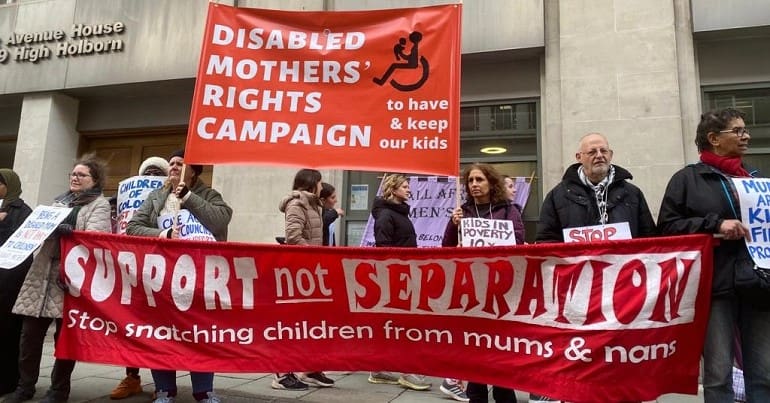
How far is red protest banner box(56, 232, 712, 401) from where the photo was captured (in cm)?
302

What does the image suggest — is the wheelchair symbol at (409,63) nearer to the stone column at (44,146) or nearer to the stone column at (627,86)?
the stone column at (627,86)

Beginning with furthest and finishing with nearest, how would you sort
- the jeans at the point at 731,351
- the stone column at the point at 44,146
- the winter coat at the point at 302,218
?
the stone column at the point at 44,146 < the winter coat at the point at 302,218 < the jeans at the point at 731,351

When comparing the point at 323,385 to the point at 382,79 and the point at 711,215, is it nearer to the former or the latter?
A: the point at 382,79

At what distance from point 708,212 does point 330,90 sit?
257 centimetres

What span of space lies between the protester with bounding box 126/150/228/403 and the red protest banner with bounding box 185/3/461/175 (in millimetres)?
414

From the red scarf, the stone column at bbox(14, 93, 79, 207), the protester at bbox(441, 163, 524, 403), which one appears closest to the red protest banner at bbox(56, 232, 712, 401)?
the red scarf

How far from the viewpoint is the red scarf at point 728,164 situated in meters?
3.20

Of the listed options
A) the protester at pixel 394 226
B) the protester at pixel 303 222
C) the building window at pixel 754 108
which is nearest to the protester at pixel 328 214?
the protester at pixel 303 222

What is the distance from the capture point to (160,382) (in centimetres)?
404

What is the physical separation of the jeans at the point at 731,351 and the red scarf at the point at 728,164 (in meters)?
0.76

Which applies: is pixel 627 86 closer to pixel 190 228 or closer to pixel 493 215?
pixel 493 215

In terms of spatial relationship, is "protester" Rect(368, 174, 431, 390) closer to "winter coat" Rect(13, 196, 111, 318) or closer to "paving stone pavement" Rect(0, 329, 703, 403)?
"paving stone pavement" Rect(0, 329, 703, 403)

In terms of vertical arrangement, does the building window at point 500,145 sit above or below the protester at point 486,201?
above

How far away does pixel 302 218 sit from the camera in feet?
16.6
